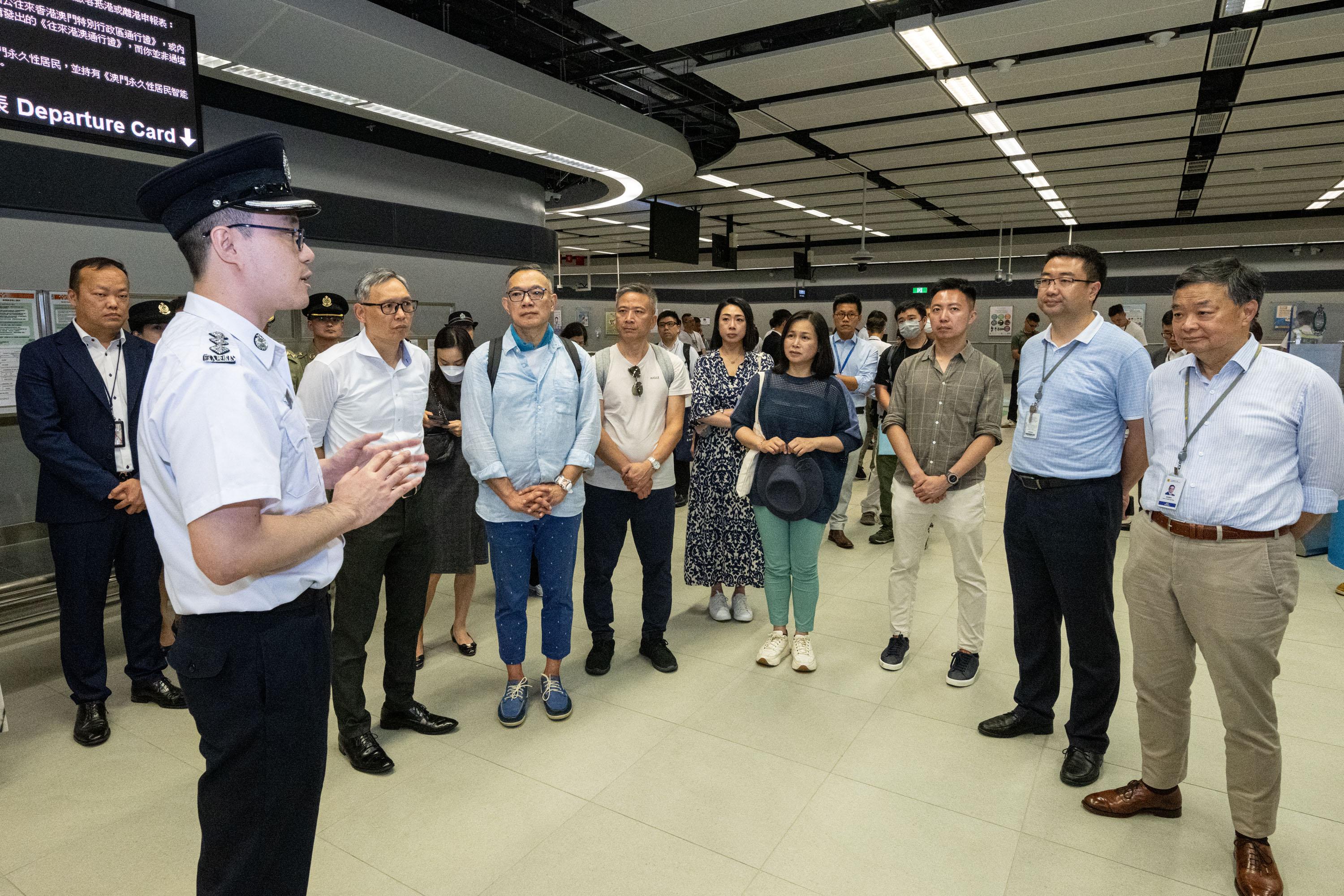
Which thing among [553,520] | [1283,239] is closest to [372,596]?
[553,520]

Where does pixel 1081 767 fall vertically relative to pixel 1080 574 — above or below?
below

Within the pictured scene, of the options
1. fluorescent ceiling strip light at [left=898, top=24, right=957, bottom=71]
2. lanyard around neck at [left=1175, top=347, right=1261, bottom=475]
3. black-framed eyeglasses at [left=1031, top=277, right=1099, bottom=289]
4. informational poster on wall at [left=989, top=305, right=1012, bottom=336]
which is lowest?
lanyard around neck at [left=1175, top=347, right=1261, bottom=475]

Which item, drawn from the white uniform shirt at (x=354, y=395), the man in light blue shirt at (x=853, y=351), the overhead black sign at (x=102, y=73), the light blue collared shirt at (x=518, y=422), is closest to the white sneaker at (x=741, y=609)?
the man in light blue shirt at (x=853, y=351)

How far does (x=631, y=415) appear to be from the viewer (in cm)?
324

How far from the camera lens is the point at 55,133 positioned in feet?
9.04

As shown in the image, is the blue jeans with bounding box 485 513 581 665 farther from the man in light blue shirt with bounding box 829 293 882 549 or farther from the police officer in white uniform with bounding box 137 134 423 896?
the man in light blue shirt with bounding box 829 293 882 549

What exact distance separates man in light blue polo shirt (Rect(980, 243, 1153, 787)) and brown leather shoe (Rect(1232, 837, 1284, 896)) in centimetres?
48

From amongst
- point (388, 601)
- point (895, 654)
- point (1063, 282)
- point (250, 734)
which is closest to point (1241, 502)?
point (1063, 282)

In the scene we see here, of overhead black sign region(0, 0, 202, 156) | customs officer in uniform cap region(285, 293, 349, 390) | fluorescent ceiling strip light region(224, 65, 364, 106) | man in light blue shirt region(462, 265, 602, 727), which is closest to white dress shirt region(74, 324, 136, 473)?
customs officer in uniform cap region(285, 293, 349, 390)

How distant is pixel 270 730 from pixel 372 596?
133 cm

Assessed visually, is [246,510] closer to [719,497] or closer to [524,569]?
[524,569]

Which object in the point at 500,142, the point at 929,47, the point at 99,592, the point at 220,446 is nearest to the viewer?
the point at 220,446

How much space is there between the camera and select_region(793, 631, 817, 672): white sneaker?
3305 millimetres

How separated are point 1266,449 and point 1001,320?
1796cm
